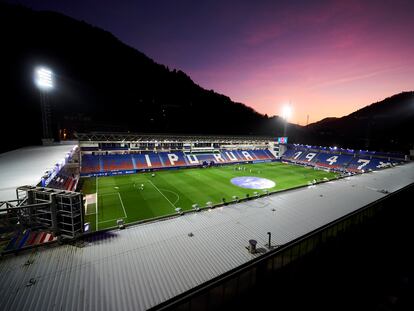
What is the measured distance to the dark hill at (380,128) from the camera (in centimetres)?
7650

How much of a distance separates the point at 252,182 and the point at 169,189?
1389 centimetres

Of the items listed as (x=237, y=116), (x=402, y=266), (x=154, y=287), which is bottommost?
(x=402, y=266)

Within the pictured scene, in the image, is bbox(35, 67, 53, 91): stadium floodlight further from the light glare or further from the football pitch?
the light glare

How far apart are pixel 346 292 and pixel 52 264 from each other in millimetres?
13523

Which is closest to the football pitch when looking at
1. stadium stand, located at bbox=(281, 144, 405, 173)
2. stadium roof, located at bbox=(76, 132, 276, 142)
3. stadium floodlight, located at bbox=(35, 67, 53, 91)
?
stadium stand, located at bbox=(281, 144, 405, 173)

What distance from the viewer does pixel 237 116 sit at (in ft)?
349

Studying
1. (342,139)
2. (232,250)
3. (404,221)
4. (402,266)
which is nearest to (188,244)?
(232,250)

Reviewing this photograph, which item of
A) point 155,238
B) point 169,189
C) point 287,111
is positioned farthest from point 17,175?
point 287,111

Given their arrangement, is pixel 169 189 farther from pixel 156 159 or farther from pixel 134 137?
pixel 134 137

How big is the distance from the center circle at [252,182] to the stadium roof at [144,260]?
55.8ft

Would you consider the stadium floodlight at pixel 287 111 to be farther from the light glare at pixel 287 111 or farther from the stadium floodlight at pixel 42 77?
the stadium floodlight at pixel 42 77

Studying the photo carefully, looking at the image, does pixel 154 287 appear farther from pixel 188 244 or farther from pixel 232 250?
pixel 232 250

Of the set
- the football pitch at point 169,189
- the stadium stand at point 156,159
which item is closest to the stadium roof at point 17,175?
the football pitch at point 169,189

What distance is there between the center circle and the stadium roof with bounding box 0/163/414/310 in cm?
1700
